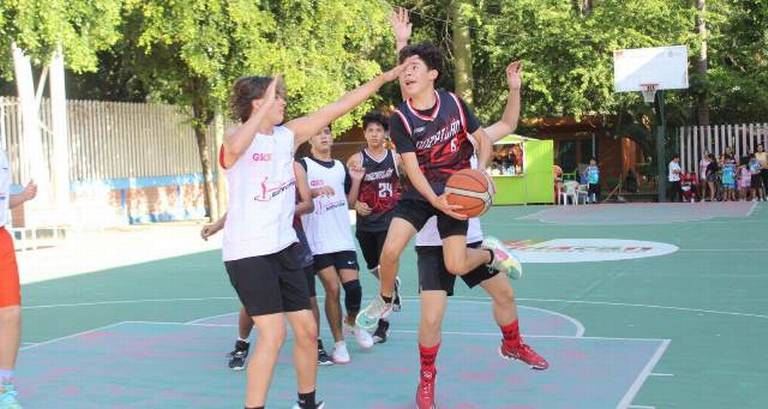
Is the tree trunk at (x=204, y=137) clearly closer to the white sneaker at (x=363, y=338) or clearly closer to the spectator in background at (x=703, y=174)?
the spectator in background at (x=703, y=174)

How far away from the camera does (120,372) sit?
25.5 ft

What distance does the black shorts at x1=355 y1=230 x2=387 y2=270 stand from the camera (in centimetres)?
889

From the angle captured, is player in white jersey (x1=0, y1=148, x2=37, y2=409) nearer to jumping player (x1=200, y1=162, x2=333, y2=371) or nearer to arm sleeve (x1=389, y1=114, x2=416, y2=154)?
jumping player (x1=200, y1=162, x2=333, y2=371)

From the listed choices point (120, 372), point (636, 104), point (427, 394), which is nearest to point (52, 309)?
point (120, 372)

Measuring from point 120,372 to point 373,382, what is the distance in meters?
1.99

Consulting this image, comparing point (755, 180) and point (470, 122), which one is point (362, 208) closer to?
point (470, 122)

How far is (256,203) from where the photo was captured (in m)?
5.44

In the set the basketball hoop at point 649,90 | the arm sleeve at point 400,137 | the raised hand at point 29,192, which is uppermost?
the basketball hoop at point 649,90

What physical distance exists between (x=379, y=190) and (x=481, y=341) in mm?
1519

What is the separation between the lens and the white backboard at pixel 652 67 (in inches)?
1216

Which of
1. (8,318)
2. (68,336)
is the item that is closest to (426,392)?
(8,318)

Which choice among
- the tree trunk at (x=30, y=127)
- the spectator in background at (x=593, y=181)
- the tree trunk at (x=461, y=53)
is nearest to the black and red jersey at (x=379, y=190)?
the tree trunk at (x=30, y=127)

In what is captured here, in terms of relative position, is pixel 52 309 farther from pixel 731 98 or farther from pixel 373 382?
pixel 731 98

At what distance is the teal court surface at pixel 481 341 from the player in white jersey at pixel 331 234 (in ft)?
1.45
